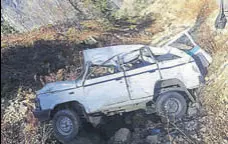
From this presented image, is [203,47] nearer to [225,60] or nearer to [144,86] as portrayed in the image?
[225,60]

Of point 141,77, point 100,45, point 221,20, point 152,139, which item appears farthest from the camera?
point 221,20

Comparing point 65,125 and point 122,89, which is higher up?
point 122,89

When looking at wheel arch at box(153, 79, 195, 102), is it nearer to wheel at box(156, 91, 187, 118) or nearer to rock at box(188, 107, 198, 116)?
wheel at box(156, 91, 187, 118)

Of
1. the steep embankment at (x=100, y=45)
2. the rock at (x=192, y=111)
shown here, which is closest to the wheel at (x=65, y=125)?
the steep embankment at (x=100, y=45)

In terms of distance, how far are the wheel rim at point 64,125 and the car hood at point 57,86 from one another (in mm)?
344

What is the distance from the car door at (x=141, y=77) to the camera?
6508 mm

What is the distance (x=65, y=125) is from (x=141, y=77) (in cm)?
106

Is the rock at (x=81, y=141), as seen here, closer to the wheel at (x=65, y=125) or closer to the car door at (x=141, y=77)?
the wheel at (x=65, y=125)

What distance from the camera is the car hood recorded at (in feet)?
21.2

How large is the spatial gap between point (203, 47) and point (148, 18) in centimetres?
91

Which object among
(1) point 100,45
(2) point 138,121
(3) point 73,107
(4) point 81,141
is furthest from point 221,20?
(4) point 81,141

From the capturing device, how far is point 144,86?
652 centimetres

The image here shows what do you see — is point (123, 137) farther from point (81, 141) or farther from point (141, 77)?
point (141, 77)

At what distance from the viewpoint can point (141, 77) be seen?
6.51 meters
